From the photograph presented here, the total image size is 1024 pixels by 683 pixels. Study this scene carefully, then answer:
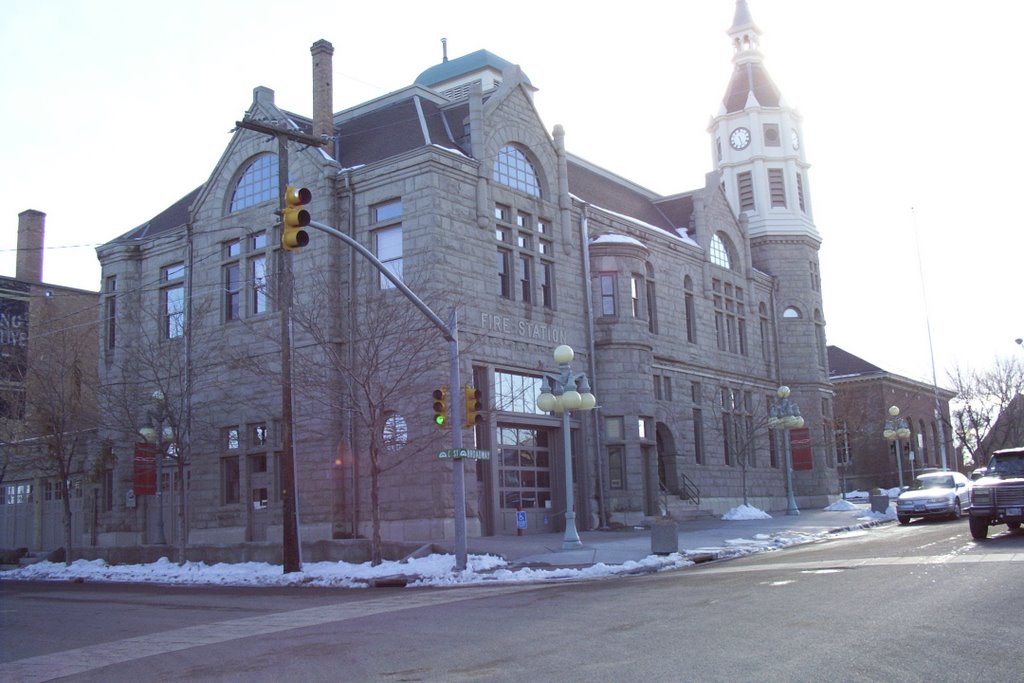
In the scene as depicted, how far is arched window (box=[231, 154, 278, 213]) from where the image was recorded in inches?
1335

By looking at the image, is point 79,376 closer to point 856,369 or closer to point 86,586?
point 86,586

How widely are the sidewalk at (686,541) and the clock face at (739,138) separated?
23.5 metres

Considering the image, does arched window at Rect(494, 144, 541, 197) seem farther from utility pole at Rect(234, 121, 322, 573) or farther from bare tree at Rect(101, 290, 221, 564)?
bare tree at Rect(101, 290, 221, 564)

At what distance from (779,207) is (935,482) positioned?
71.9 ft

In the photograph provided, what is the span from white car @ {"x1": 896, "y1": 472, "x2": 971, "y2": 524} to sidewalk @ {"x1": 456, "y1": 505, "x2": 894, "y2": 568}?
4.89ft

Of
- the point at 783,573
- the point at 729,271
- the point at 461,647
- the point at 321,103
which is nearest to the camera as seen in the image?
the point at 461,647

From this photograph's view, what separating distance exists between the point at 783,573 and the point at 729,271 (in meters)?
30.2

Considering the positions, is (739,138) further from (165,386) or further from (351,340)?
(165,386)

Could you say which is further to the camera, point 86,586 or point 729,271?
point 729,271

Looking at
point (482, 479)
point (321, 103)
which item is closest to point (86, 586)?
point (482, 479)

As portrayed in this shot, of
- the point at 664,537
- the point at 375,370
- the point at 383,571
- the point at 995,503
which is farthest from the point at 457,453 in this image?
the point at 995,503

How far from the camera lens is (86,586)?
2464cm

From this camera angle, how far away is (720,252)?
150 ft

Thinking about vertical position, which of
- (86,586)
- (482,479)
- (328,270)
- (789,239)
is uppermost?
(789,239)
